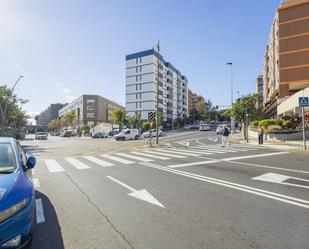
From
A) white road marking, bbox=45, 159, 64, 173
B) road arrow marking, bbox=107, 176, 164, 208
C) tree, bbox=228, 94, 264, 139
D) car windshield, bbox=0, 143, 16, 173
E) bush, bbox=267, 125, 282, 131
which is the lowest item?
white road marking, bbox=45, 159, 64, 173

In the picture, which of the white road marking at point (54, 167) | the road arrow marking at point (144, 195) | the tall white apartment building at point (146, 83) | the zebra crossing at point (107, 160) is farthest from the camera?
the tall white apartment building at point (146, 83)

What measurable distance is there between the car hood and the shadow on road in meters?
0.74

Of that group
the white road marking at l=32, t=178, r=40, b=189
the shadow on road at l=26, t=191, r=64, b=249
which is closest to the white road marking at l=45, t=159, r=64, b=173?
the white road marking at l=32, t=178, r=40, b=189

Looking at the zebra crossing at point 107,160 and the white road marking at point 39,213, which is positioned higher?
the zebra crossing at point 107,160

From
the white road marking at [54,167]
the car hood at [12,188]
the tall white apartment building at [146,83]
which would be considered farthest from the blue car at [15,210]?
the tall white apartment building at [146,83]

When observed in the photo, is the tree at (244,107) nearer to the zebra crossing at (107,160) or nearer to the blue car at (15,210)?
the zebra crossing at (107,160)

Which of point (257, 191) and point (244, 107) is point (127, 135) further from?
point (257, 191)

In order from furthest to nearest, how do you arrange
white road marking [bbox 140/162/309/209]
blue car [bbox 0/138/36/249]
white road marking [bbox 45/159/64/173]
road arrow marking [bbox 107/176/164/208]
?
white road marking [bbox 45/159/64/173]
road arrow marking [bbox 107/176/164/208]
white road marking [bbox 140/162/309/209]
blue car [bbox 0/138/36/249]

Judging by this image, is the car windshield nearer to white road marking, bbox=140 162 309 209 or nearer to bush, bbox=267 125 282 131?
white road marking, bbox=140 162 309 209

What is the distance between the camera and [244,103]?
3359cm

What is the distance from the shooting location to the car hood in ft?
11.0

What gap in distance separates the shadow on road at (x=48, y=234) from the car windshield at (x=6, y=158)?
1054mm

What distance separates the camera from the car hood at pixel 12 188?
11.0 feet

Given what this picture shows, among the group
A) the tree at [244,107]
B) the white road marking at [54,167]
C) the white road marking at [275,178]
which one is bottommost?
the white road marking at [54,167]
